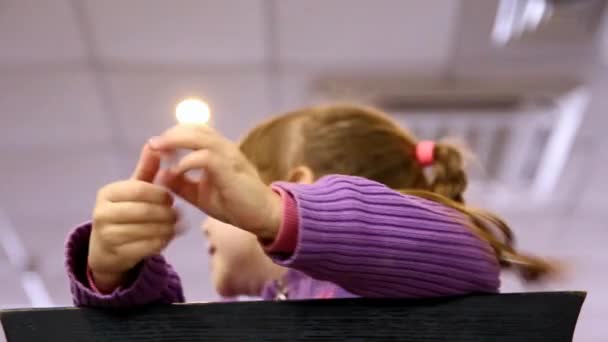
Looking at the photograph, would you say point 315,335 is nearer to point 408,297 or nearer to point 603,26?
point 408,297

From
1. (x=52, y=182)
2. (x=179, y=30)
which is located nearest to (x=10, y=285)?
(x=52, y=182)

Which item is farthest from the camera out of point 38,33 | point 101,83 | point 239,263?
point 101,83

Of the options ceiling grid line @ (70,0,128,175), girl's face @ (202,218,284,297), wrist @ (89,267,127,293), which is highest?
ceiling grid line @ (70,0,128,175)

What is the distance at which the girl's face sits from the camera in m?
0.76

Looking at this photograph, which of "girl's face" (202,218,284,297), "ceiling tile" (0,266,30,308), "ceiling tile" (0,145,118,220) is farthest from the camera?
"ceiling tile" (0,266,30,308)

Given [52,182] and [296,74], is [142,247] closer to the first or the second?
[296,74]

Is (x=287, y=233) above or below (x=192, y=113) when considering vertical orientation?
below

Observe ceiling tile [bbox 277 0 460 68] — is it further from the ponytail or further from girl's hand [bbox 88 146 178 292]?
girl's hand [bbox 88 146 178 292]

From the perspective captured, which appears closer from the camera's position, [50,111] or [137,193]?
[137,193]

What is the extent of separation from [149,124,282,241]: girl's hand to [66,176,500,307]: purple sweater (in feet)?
0.06

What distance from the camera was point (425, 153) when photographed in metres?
0.80

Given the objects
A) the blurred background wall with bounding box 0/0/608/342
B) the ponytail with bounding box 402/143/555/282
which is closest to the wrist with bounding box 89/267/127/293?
the ponytail with bounding box 402/143/555/282

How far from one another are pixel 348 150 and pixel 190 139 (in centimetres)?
44

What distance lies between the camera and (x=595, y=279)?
3.10 meters
